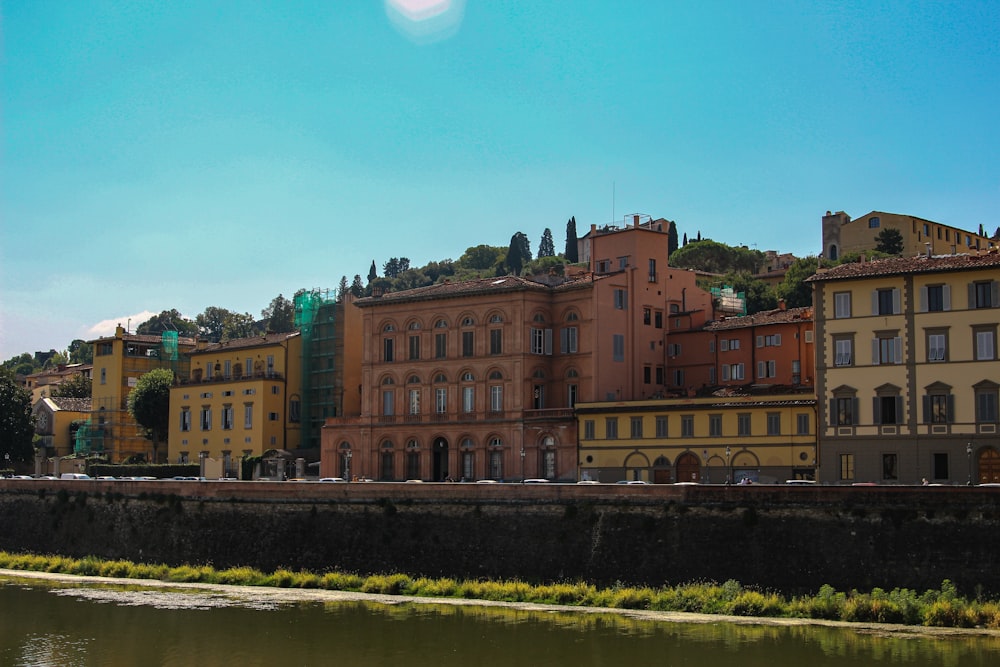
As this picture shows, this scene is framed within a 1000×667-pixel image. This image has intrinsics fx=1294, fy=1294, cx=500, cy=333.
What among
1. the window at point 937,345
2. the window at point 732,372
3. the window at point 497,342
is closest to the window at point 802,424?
the window at point 937,345

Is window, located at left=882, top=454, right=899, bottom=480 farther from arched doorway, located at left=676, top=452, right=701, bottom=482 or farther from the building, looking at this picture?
the building

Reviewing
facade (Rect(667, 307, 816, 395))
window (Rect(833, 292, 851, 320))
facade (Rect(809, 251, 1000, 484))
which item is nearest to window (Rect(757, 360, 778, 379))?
facade (Rect(667, 307, 816, 395))

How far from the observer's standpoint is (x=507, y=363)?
2667 inches

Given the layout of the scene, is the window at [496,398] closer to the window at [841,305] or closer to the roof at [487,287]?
the roof at [487,287]

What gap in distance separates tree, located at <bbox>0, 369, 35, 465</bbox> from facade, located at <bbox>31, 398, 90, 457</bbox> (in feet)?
34.0

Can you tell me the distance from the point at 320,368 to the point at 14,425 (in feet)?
84.1

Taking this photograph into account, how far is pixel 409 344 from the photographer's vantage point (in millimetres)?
71938

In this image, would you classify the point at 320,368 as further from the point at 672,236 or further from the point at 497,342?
the point at 672,236

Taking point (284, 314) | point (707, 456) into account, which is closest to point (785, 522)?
point (707, 456)

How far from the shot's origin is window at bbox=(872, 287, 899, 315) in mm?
53031

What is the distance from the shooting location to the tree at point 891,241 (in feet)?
359

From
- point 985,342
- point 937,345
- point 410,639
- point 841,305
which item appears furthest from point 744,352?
point 410,639

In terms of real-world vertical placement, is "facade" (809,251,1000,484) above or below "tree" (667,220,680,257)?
below

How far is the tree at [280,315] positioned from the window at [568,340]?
102737 millimetres
